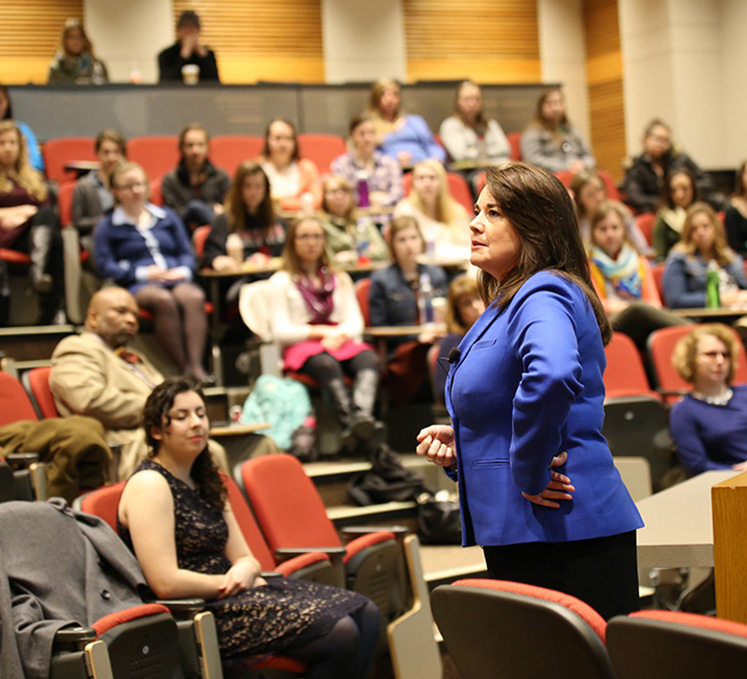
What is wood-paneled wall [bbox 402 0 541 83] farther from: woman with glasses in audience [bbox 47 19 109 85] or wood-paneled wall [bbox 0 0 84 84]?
woman with glasses in audience [bbox 47 19 109 85]

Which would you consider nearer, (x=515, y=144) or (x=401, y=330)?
(x=401, y=330)

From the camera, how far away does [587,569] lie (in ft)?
5.15

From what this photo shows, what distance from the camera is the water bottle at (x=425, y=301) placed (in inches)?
187

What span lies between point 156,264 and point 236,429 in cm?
138

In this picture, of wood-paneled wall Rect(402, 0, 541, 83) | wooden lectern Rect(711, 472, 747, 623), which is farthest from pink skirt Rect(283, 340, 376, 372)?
wood-paneled wall Rect(402, 0, 541, 83)

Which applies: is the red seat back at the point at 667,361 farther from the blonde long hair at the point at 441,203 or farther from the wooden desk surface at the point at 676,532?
the wooden desk surface at the point at 676,532

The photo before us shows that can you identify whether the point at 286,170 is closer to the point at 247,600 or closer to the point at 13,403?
the point at 13,403

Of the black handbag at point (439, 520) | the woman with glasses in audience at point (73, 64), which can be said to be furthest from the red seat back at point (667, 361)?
the woman with glasses in audience at point (73, 64)

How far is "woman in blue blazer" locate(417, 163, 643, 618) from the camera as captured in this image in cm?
151

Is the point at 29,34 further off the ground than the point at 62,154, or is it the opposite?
the point at 29,34

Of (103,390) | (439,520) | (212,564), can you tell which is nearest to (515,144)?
(439,520)

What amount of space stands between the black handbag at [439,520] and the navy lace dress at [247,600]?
1.07 meters

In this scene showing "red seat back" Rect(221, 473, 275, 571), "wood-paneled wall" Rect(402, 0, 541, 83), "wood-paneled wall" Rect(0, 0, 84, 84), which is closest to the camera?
"red seat back" Rect(221, 473, 275, 571)

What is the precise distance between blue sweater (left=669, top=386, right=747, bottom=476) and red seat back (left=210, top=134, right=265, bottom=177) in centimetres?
388
